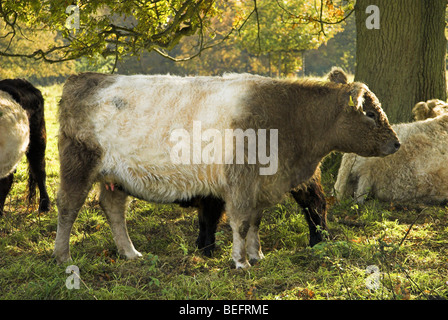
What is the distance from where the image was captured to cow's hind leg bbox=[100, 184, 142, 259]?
5.70 m

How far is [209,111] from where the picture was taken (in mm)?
5141

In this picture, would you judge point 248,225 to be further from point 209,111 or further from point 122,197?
point 122,197

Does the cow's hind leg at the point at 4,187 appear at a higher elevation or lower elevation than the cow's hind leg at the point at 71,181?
lower

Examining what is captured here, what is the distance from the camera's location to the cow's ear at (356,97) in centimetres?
509

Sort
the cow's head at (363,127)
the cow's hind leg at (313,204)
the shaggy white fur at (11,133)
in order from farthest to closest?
1. the shaggy white fur at (11,133)
2. the cow's hind leg at (313,204)
3. the cow's head at (363,127)

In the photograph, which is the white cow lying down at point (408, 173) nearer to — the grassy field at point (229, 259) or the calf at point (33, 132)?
the grassy field at point (229, 259)

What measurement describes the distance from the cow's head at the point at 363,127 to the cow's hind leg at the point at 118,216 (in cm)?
243

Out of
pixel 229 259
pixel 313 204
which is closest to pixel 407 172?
pixel 313 204

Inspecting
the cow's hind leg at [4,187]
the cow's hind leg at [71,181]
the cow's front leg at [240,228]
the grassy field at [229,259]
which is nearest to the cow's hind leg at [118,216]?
the grassy field at [229,259]

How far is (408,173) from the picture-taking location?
24.6 ft

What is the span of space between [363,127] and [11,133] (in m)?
4.48

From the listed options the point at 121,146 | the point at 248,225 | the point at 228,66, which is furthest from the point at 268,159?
the point at 228,66

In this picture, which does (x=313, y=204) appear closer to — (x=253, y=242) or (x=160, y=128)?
(x=253, y=242)

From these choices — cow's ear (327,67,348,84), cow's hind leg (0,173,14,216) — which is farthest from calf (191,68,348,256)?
cow's hind leg (0,173,14,216)
